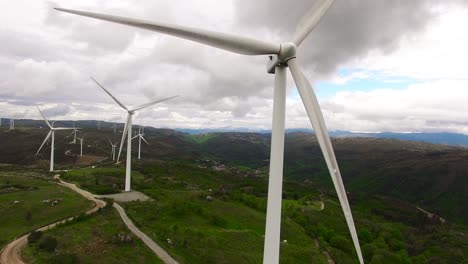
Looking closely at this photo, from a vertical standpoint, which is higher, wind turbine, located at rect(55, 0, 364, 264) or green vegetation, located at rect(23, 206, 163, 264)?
wind turbine, located at rect(55, 0, 364, 264)

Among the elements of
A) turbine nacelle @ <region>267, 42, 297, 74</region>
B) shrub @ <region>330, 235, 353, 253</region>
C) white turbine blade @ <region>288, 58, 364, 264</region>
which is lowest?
shrub @ <region>330, 235, 353, 253</region>

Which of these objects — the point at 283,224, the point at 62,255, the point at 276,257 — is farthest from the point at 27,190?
the point at 276,257

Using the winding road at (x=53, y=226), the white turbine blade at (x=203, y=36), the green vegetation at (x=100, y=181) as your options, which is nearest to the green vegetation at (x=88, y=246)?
the winding road at (x=53, y=226)

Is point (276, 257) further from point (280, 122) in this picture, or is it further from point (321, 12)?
point (321, 12)

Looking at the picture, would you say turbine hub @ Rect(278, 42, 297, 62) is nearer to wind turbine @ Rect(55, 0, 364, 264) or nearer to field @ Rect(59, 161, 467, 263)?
wind turbine @ Rect(55, 0, 364, 264)

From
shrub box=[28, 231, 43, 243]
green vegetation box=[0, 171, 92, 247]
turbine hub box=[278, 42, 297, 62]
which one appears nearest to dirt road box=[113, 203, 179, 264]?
green vegetation box=[0, 171, 92, 247]

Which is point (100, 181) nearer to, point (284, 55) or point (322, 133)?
point (284, 55)

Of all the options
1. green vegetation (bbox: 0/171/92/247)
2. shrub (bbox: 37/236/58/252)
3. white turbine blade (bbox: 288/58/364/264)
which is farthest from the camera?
green vegetation (bbox: 0/171/92/247)
